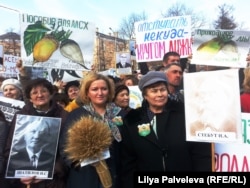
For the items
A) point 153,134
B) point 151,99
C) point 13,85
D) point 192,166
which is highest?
point 13,85

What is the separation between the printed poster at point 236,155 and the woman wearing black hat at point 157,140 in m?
0.25

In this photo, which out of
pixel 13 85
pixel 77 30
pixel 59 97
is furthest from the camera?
pixel 77 30

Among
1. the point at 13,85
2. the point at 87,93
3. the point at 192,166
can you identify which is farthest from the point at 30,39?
the point at 192,166

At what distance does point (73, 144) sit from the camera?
3.09 metres

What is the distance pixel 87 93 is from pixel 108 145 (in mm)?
543

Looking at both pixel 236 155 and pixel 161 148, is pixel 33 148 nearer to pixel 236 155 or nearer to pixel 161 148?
pixel 161 148

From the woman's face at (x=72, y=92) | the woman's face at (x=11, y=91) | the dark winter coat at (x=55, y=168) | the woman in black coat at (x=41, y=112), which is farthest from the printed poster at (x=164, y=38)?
the dark winter coat at (x=55, y=168)

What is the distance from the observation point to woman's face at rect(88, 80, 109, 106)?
3.39 m

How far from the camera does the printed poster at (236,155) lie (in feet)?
11.0

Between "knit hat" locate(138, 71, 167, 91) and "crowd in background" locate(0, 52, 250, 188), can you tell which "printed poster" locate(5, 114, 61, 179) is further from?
"knit hat" locate(138, 71, 167, 91)

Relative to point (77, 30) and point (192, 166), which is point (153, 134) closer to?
point (192, 166)

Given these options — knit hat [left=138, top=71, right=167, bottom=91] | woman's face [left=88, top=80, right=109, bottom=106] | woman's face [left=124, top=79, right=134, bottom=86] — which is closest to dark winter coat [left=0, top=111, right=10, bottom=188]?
woman's face [left=88, top=80, right=109, bottom=106]

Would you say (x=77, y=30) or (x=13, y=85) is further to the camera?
(x=77, y=30)

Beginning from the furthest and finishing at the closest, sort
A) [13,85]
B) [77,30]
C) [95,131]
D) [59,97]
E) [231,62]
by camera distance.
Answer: [231,62], [77,30], [59,97], [13,85], [95,131]
